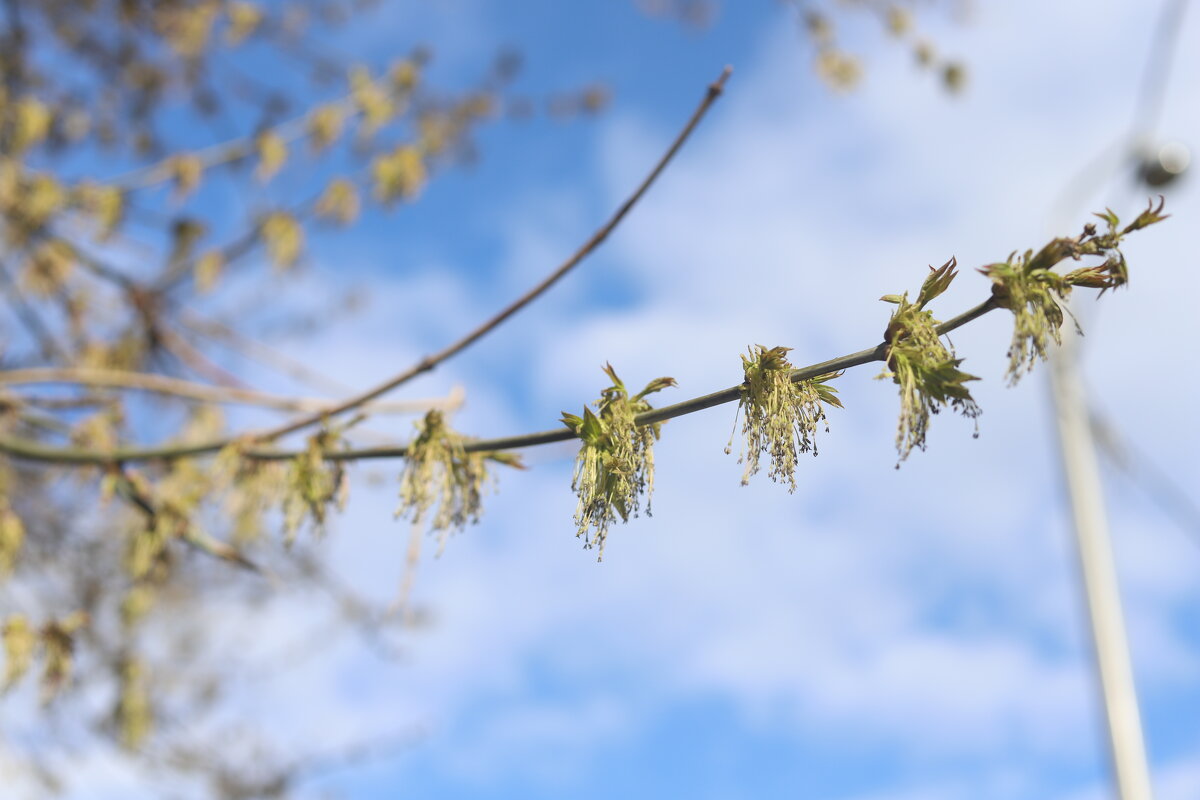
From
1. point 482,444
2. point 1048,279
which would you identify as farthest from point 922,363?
point 482,444

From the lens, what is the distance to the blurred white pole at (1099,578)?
566 centimetres

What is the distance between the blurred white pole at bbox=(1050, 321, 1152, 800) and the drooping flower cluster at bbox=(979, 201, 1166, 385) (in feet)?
14.1

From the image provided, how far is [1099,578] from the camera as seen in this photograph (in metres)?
6.47

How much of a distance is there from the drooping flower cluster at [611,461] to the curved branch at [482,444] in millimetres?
23

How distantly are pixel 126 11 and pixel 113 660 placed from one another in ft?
9.50

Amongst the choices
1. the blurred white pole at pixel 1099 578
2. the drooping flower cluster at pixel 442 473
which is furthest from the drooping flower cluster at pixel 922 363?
the blurred white pole at pixel 1099 578

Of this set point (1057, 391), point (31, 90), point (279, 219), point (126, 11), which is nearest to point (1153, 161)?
point (1057, 391)

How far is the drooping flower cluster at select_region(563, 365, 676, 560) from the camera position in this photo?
4.20 feet

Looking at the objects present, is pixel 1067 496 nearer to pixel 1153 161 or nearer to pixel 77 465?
pixel 1153 161

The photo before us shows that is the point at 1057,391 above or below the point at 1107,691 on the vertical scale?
above

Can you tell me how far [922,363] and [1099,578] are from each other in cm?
613

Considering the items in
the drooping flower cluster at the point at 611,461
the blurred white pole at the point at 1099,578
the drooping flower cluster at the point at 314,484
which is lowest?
the drooping flower cluster at the point at 611,461

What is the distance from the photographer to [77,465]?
7.88ft

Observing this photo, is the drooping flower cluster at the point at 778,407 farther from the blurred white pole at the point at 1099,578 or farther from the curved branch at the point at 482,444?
the blurred white pole at the point at 1099,578
